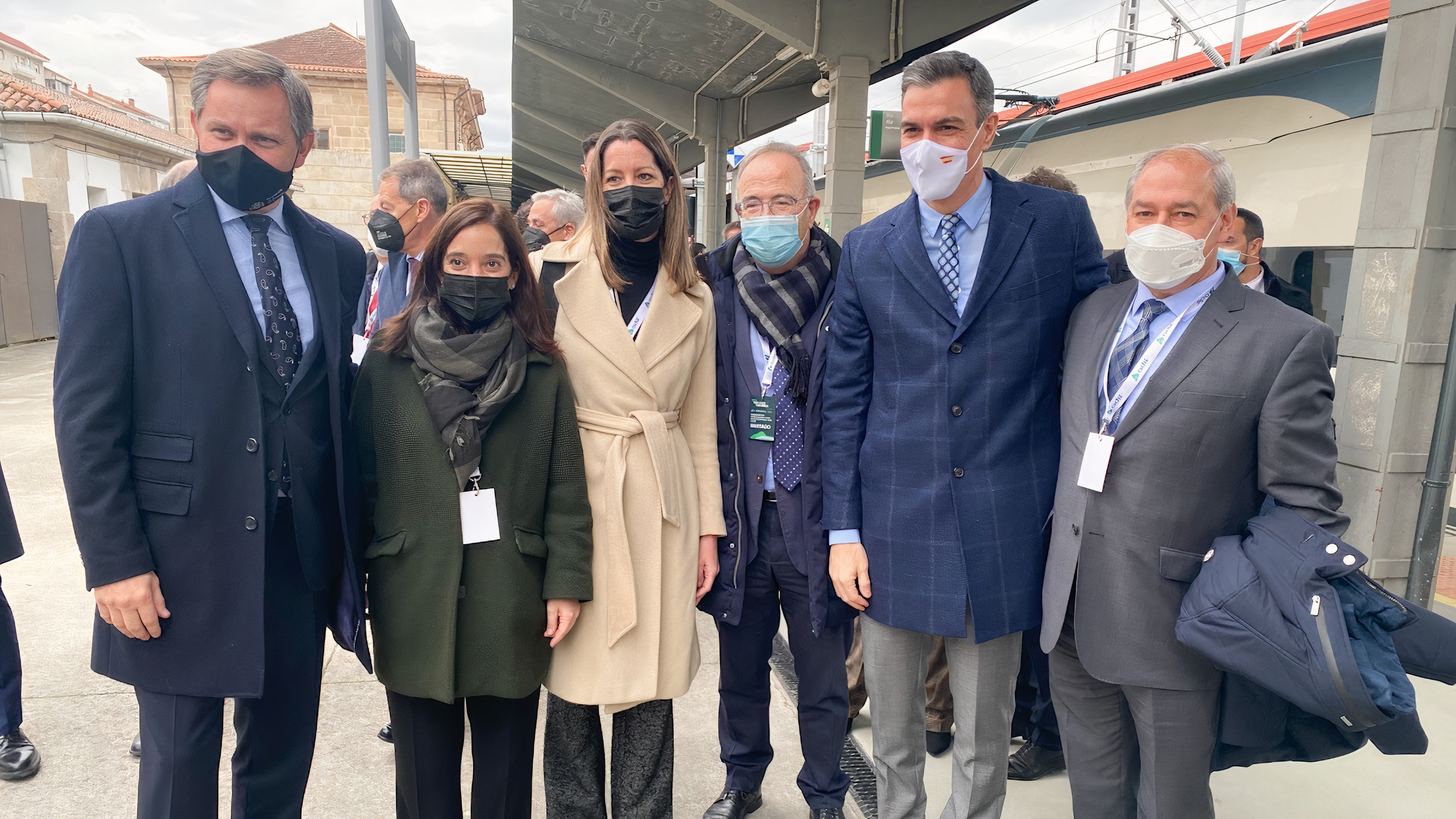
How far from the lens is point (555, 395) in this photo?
2.02 meters

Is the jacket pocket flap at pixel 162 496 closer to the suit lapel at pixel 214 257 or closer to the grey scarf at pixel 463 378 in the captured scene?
the suit lapel at pixel 214 257

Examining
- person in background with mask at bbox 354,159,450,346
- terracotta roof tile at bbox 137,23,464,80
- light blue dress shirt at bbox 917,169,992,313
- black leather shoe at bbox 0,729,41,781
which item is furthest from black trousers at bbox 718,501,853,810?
terracotta roof tile at bbox 137,23,464,80

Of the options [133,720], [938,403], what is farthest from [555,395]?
[133,720]

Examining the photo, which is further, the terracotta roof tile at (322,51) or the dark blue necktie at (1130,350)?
the terracotta roof tile at (322,51)

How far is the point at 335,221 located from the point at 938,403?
95.3 ft

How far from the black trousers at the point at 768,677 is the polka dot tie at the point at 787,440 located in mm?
99

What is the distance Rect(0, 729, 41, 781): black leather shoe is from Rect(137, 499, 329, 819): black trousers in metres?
1.22

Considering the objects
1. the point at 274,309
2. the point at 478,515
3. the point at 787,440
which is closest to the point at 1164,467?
the point at 787,440

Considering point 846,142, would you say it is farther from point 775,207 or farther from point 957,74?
point 957,74

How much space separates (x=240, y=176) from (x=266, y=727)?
1314 millimetres

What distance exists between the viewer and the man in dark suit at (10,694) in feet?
8.63

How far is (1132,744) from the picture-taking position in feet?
6.45

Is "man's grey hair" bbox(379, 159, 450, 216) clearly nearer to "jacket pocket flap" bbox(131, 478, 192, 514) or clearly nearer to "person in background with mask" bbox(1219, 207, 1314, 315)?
"jacket pocket flap" bbox(131, 478, 192, 514)

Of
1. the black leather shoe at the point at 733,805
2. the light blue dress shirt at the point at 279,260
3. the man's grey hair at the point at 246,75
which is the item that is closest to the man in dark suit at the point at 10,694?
the light blue dress shirt at the point at 279,260
